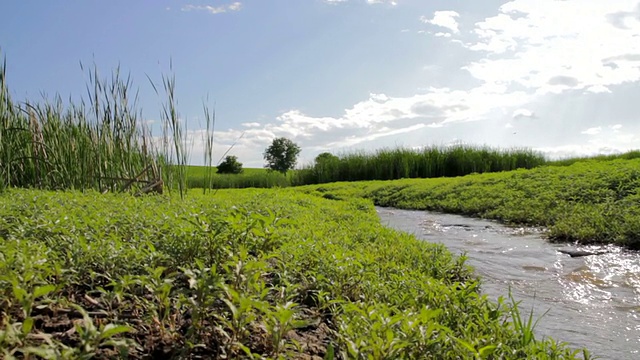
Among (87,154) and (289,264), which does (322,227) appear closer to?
(289,264)

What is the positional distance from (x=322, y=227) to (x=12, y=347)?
433 cm

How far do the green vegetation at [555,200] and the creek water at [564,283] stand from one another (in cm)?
57

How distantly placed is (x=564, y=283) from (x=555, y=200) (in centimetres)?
545

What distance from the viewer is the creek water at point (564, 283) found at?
342cm

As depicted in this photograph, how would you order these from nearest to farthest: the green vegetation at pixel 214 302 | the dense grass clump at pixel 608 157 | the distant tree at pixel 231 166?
the green vegetation at pixel 214 302 < the dense grass clump at pixel 608 157 < the distant tree at pixel 231 166

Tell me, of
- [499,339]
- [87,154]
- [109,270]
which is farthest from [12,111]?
[499,339]

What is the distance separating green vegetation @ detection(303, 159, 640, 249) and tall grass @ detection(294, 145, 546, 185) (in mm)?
8291

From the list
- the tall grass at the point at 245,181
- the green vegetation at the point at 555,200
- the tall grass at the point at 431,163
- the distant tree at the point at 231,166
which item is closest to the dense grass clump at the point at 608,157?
the tall grass at the point at 431,163

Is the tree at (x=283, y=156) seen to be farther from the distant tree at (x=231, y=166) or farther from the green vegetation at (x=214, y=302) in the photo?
the green vegetation at (x=214, y=302)

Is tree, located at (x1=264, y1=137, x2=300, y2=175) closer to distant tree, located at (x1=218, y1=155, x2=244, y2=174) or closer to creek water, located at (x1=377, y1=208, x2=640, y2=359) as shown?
distant tree, located at (x1=218, y1=155, x2=244, y2=174)

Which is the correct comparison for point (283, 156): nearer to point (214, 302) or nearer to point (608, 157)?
point (608, 157)

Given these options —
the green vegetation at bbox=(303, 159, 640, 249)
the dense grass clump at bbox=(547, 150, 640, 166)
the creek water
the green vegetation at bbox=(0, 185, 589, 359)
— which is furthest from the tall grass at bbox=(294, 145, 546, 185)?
the green vegetation at bbox=(0, 185, 589, 359)

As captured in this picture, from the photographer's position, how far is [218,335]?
207 cm

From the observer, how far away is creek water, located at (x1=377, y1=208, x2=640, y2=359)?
3.42 metres
